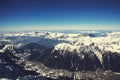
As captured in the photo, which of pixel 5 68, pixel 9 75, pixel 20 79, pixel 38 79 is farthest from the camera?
pixel 5 68

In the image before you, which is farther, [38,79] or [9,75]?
[9,75]

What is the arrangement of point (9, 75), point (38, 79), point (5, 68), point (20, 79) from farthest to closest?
1. point (5, 68)
2. point (9, 75)
3. point (38, 79)
4. point (20, 79)

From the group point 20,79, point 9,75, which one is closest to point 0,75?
point 9,75

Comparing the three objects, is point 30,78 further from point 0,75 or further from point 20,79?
point 0,75

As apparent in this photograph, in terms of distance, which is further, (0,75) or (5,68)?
(5,68)

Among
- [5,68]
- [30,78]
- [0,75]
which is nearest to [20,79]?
[30,78]

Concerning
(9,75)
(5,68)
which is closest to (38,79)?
(9,75)

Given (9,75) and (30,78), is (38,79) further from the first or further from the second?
(9,75)

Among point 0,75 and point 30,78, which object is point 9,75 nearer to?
point 0,75
